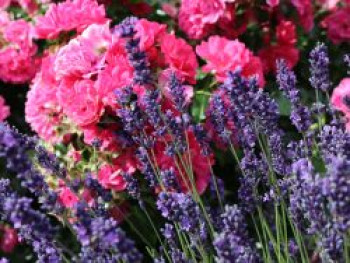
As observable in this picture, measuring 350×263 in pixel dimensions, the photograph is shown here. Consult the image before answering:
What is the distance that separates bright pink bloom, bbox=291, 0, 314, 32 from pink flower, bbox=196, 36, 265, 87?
47 cm

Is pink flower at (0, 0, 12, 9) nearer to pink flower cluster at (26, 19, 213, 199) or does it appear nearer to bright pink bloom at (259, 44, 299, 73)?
pink flower cluster at (26, 19, 213, 199)

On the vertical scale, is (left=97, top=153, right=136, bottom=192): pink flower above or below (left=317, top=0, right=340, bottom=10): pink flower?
below

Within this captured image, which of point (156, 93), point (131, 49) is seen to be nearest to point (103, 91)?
point (156, 93)

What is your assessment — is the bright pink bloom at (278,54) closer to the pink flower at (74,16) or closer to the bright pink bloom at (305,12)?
the bright pink bloom at (305,12)

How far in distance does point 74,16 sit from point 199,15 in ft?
1.52

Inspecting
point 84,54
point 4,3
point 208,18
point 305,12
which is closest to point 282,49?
point 305,12

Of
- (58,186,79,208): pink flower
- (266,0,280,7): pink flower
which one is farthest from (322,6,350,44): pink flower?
(58,186,79,208): pink flower

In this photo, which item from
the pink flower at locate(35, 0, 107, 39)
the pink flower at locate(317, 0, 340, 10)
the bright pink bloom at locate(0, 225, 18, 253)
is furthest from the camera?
the pink flower at locate(317, 0, 340, 10)

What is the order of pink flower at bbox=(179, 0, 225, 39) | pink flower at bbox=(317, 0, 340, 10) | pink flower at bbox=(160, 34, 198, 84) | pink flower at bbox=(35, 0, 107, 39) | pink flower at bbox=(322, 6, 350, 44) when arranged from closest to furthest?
pink flower at bbox=(160, 34, 198, 84) → pink flower at bbox=(35, 0, 107, 39) → pink flower at bbox=(179, 0, 225, 39) → pink flower at bbox=(322, 6, 350, 44) → pink flower at bbox=(317, 0, 340, 10)

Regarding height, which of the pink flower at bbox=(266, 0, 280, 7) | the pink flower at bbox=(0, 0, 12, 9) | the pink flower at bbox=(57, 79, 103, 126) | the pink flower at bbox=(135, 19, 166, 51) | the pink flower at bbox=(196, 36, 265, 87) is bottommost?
the pink flower at bbox=(57, 79, 103, 126)

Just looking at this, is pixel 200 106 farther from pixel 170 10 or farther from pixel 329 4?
pixel 329 4

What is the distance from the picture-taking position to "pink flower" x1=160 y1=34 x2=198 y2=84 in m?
2.49

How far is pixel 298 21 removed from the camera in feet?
10.1

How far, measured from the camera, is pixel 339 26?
326 centimetres
